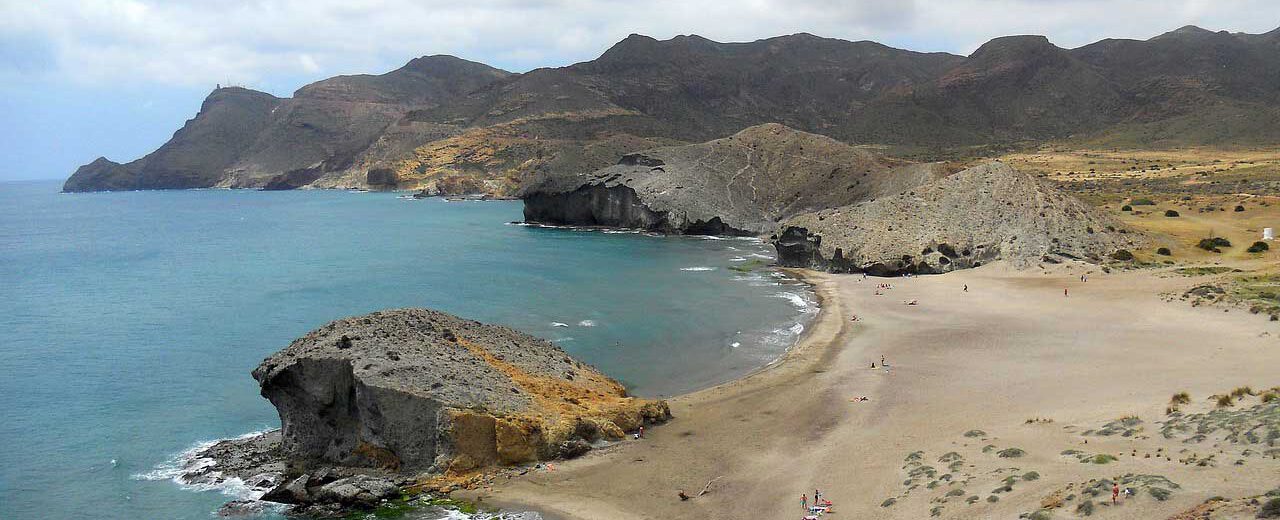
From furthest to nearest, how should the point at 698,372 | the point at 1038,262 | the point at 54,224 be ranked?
the point at 54,224, the point at 1038,262, the point at 698,372

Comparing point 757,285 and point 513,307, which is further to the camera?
point 757,285

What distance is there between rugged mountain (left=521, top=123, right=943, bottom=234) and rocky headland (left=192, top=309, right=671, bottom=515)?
200ft

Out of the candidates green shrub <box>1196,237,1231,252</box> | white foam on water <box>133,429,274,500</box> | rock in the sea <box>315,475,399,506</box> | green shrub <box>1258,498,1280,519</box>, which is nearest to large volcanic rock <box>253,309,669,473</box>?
rock in the sea <box>315,475,399,506</box>

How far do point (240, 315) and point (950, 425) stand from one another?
39056 millimetres

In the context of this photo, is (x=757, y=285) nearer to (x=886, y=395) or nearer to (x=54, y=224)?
(x=886, y=395)

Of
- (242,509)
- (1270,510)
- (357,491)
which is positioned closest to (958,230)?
(1270,510)

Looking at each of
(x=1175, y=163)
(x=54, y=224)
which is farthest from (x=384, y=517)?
(x=54, y=224)

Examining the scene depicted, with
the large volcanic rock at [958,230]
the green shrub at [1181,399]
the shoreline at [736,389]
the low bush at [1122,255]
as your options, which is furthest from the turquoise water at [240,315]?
the low bush at [1122,255]

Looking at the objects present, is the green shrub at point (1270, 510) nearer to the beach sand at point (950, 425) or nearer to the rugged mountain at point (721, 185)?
the beach sand at point (950, 425)

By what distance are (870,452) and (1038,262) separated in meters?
36.1

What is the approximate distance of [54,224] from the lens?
12825 cm

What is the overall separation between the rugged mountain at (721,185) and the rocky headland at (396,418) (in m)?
61.0

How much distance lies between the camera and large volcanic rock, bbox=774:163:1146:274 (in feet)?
187

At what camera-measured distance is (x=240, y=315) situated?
49000 millimetres
